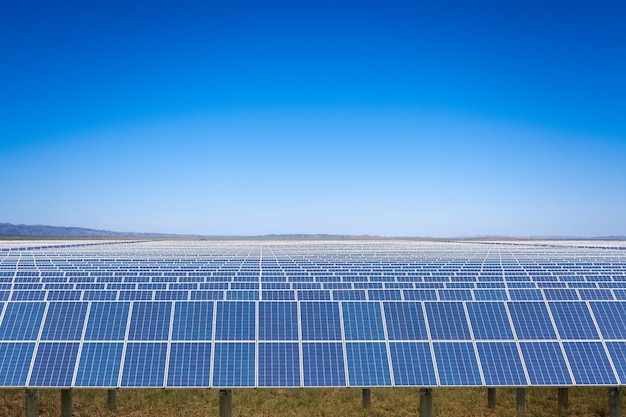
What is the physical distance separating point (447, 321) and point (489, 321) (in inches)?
55.5

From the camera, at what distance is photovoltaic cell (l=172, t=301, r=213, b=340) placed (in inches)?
636

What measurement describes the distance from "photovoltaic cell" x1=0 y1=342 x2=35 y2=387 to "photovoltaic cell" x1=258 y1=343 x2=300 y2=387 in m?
6.91

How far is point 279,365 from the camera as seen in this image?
1517cm

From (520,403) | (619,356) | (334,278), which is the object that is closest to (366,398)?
(334,278)

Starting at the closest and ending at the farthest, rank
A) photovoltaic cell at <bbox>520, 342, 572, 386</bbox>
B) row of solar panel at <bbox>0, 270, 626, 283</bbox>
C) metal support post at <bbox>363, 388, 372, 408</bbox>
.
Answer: photovoltaic cell at <bbox>520, 342, 572, 386</bbox>, metal support post at <bbox>363, 388, 372, 408</bbox>, row of solar panel at <bbox>0, 270, 626, 283</bbox>

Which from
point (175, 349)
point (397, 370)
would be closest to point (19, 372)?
point (175, 349)

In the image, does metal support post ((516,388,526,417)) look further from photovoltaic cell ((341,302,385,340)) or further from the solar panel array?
photovoltaic cell ((341,302,385,340))

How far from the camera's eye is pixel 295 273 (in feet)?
87.9

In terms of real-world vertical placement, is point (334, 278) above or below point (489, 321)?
above

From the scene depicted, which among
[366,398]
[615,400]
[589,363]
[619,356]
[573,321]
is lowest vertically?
[366,398]

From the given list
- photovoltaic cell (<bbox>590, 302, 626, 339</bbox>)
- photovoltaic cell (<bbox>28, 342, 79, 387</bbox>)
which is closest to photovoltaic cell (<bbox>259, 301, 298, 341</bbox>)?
photovoltaic cell (<bbox>28, 342, 79, 387</bbox>)

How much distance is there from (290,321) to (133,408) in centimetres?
1146

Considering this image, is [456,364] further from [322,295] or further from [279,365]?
[322,295]

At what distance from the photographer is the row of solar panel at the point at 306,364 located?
1475 centimetres
